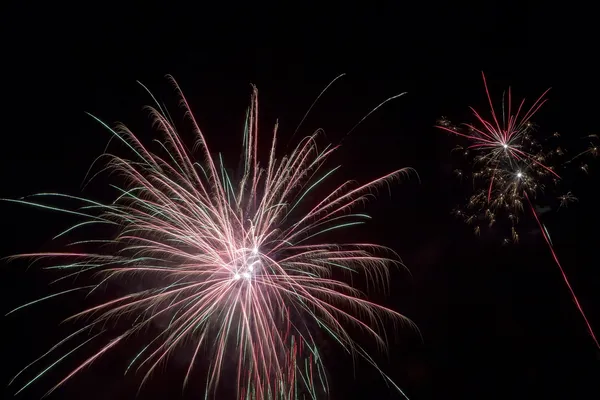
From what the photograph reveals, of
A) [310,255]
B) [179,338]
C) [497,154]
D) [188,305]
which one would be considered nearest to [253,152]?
[310,255]

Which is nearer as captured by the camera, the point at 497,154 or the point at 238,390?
the point at 238,390

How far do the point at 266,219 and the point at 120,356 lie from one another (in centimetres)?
790

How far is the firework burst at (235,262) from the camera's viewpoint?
8781 millimetres

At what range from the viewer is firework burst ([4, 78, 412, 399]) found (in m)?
8.78

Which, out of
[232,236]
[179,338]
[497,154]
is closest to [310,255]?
[232,236]

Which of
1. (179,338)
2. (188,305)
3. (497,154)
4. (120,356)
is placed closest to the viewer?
(179,338)

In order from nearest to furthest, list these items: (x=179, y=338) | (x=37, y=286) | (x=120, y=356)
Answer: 1. (x=179, y=338)
2. (x=120, y=356)
3. (x=37, y=286)

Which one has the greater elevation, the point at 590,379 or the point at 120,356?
the point at 120,356

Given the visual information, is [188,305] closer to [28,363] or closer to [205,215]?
[205,215]

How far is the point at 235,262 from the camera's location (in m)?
8.89

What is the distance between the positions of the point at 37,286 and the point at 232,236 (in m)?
9.41

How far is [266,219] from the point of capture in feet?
30.6

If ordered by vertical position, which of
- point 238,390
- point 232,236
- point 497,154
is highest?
point 497,154

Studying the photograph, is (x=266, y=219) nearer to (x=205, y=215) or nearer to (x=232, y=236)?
(x=232, y=236)
